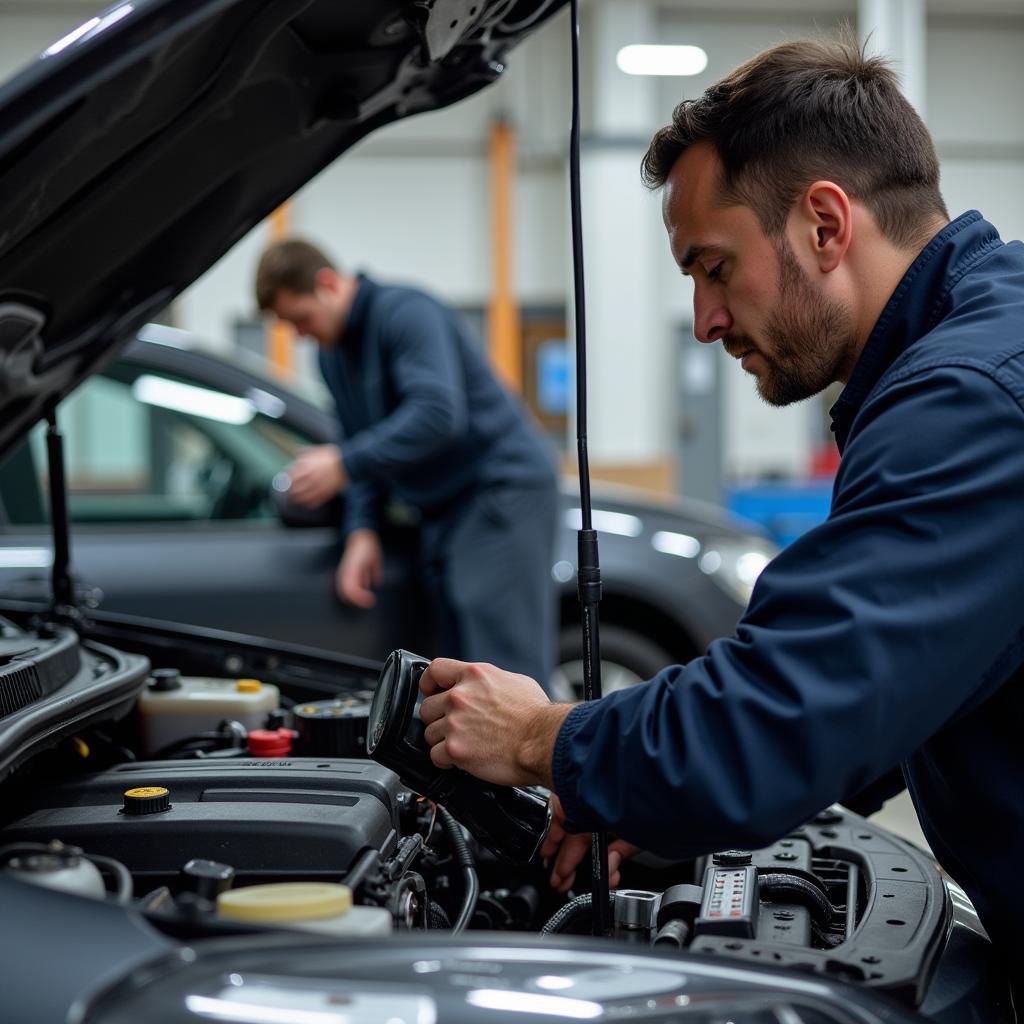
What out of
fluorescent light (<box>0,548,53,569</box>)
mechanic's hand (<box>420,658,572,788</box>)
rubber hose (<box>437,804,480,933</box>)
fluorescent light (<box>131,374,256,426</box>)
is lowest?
rubber hose (<box>437,804,480,933</box>)

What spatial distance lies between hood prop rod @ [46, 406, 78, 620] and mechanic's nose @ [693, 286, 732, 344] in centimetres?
111

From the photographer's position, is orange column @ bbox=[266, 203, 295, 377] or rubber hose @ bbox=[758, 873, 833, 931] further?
orange column @ bbox=[266, 203, 295, 377]

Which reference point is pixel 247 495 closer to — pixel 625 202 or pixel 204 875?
pixel 204 875

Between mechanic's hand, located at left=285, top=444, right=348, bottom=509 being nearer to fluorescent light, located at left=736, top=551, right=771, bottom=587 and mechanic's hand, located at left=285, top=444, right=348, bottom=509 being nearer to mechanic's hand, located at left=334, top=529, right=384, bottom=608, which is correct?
mechanic's hand, located at left=334, top=529, right=384, bottom=608

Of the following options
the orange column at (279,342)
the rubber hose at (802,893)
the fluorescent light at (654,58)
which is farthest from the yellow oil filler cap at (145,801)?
the fluorescent light at (654,58)

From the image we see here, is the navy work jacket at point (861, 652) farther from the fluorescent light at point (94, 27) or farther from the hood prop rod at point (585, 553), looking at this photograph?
the fluorescent light at point (94, 27)

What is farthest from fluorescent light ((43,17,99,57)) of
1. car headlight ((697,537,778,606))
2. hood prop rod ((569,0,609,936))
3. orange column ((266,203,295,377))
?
orange column ((266,203,295,377))

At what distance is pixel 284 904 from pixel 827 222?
2.59 feet

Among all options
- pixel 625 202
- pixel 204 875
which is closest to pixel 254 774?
pixel 204 875

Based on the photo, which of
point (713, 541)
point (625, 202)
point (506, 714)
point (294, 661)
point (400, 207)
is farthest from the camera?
point (400, 207)

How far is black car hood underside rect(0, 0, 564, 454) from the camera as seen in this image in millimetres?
1123

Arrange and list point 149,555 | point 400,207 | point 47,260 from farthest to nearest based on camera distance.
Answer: point 400,207 → point 149,555 → point 47,260

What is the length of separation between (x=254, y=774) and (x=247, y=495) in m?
2.35

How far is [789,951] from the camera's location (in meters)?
1.09
